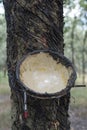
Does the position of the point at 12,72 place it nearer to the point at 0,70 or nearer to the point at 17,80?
the point at 17,80

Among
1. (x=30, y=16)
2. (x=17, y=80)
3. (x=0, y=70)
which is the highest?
(x=30, y=16)

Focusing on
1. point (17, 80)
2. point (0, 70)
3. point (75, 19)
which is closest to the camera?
point (17, 80)

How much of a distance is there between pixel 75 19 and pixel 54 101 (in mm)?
32745

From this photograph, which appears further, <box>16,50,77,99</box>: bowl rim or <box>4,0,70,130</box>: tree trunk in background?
<box>4,0,70,130</box>: tree trunk in background

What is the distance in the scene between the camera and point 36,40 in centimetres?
281

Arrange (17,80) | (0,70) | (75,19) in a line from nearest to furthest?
(17,80) → (75,19) → (0,70)

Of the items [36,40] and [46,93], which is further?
[36,40]

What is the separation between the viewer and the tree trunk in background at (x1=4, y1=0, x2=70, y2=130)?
2783mm

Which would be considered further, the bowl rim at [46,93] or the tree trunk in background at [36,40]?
the tree trunk in background at [36,40]

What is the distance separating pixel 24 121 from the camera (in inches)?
110

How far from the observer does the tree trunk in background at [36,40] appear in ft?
9.13

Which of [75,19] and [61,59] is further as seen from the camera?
[75,19]

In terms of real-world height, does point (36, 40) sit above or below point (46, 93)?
above

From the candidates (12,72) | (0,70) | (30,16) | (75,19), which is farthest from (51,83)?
(0,70)
